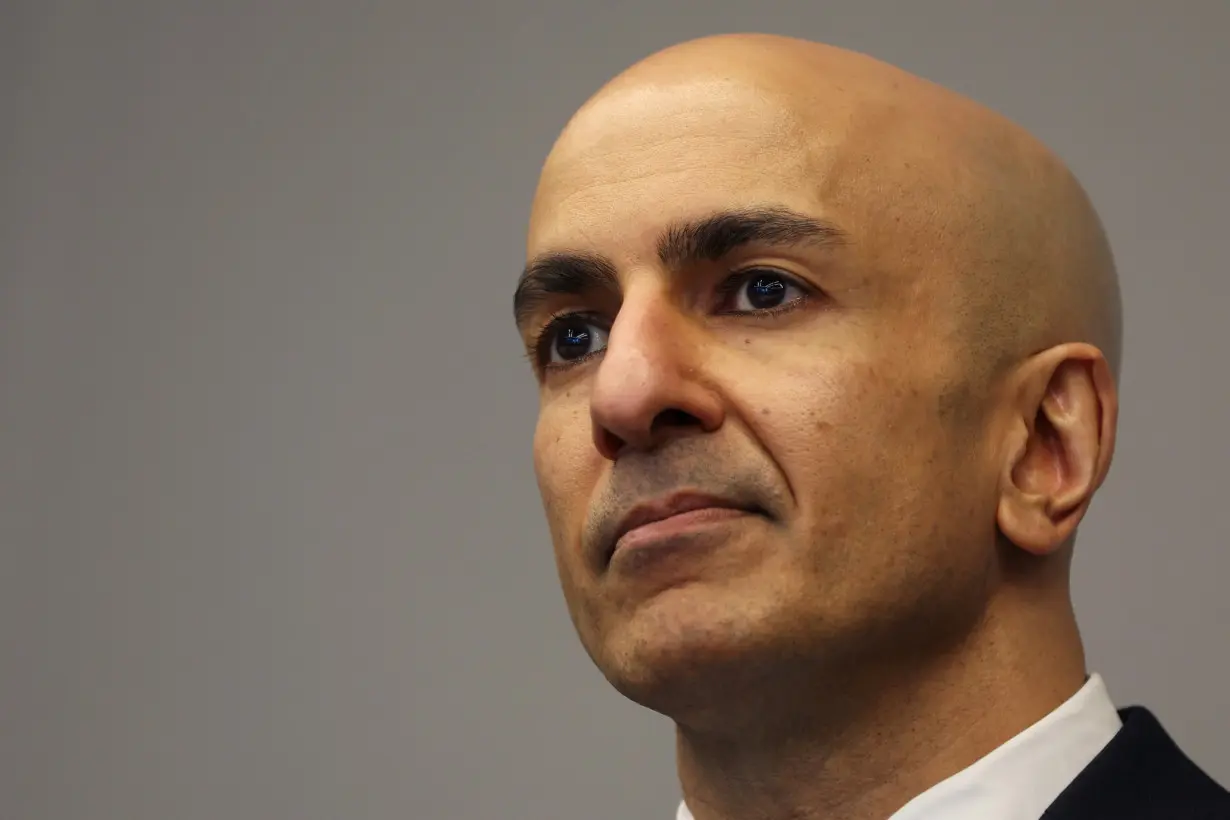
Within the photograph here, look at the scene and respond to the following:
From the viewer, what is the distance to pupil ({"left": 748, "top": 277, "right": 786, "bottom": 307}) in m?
2.45

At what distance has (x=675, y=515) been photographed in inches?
93.0

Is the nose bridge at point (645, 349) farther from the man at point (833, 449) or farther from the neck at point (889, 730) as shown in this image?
the neck at point (889, 730)

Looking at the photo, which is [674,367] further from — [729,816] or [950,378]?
[729,816]

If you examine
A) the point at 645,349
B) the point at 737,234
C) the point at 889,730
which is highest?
the point at 737,234

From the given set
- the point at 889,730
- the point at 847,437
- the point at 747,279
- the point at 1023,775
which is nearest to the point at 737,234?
the point at 747,279

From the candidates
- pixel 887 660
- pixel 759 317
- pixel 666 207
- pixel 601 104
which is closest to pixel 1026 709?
pixel 887 660

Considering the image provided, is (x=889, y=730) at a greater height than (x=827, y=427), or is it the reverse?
(x=827, y=427)

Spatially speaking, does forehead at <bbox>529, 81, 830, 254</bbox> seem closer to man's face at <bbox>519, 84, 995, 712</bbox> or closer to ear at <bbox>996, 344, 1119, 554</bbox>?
man's face at <bbox>519, 84, 995, 712</bbox>

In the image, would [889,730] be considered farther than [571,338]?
No

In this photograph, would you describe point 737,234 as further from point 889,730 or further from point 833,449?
point 889,730

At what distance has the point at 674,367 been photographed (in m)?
2.38

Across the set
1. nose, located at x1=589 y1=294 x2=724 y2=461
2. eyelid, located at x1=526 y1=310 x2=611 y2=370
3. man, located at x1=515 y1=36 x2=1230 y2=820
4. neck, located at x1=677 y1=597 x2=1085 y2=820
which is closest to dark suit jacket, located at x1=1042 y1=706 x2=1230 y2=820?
man, located at x1=515 y1=36 x2=1230 y2=820

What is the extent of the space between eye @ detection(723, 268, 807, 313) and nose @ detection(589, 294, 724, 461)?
74 millimetres

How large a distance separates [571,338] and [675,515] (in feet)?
1.42
